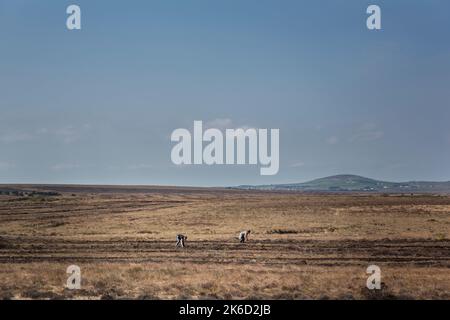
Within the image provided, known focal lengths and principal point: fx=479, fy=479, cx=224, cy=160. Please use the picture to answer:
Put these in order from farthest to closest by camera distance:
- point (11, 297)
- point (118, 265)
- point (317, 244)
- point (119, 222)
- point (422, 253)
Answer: point (119, 222) → point (317, 244) → point (422, 253) → point (118, 265) → point (11, 297)

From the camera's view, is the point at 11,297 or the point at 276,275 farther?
the point at 276,275

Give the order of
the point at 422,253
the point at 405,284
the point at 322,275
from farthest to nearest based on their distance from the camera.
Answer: the point at 422,253 < the point at 322,275 < the point at 405,284
